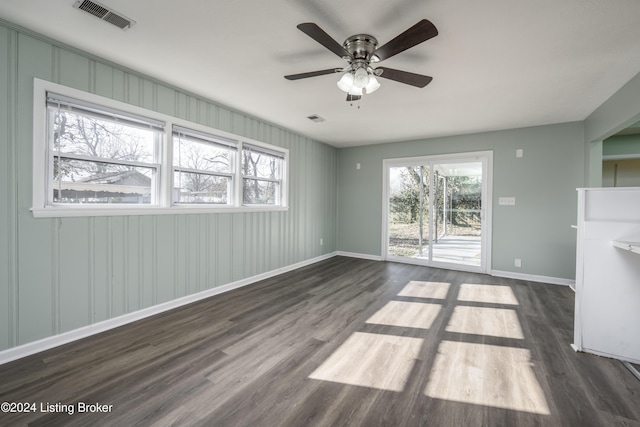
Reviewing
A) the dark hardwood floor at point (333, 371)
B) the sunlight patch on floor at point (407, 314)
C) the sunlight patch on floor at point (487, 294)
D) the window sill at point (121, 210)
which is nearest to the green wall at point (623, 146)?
the sunlight patch on floor at point (487, 294)

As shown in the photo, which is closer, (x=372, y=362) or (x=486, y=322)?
(x=372, y=362)

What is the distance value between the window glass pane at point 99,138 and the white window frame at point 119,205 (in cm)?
9

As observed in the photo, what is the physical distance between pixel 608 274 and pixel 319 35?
2959mm

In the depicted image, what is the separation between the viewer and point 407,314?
309cm

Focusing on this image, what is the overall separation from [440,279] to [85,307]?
15.3 ft

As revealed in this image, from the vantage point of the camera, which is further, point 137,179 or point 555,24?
point 137,179

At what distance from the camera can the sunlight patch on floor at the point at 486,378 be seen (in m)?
1.73

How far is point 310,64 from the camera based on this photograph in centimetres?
262

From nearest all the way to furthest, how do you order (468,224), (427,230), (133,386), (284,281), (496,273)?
(133,386) → (284,281) → (496,273) → (468,224) → (427,230)

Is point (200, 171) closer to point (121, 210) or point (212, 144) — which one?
point (212, 144)

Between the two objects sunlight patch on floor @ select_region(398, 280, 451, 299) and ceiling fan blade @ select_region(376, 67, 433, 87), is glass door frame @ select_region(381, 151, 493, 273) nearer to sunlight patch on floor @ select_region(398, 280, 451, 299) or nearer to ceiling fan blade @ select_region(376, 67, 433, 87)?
sunlight patch on floor @ select_region(398, 280, 451, 299)

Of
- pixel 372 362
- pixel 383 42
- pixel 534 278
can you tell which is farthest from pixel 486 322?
pixel 383 42

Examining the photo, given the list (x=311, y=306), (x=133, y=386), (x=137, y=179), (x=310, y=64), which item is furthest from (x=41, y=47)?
(x=311, y=306)

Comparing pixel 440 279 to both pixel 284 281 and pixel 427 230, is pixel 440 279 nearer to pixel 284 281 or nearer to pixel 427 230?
pixel 427 230
